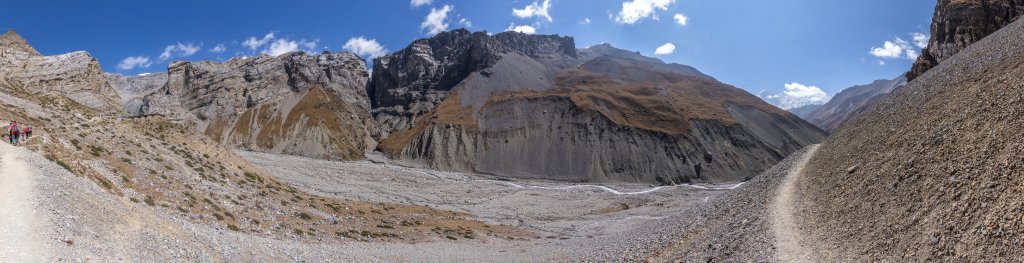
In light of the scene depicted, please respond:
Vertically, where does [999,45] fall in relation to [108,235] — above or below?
above

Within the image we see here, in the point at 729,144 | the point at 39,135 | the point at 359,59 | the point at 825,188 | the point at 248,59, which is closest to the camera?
the point at 825,188

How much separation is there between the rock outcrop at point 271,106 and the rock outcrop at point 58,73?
22616 millimetres

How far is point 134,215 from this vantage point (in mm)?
20766

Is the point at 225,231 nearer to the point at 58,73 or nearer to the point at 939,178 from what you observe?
the point at 939,178

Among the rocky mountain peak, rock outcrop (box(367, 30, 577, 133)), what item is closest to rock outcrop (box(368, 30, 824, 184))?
rock outcrop (box(367, 30, 577, 133))

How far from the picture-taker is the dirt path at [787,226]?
1809 cm

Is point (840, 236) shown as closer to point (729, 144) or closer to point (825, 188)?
point (825, 188)

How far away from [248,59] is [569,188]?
12526cm

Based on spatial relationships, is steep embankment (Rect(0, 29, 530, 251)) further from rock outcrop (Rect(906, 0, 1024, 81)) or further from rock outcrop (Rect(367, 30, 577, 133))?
rock outcrop (Rect(367, 30, 577, 133))

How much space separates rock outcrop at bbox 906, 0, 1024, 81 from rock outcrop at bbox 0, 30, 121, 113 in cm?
11687

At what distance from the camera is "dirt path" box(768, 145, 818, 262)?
18.1 m

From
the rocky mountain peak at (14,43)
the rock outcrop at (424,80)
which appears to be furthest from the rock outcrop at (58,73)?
the rock outcrop at (424,80)

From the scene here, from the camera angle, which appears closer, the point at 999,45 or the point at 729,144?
the point at 999,45

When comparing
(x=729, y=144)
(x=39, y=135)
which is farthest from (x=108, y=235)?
(x=729, y=144)
